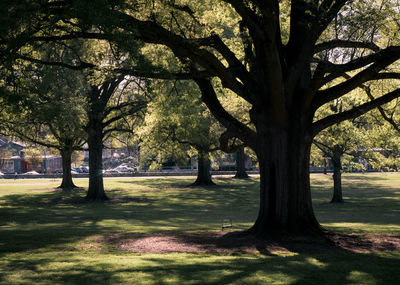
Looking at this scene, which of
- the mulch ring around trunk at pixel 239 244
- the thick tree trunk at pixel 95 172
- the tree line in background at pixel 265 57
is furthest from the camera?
the thick tree trunk at pixel 95 172

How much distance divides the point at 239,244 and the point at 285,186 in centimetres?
202

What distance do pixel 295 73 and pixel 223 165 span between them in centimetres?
7054

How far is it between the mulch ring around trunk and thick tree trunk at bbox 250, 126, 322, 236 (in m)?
0.54

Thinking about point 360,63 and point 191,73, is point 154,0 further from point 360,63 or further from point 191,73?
point 360,63

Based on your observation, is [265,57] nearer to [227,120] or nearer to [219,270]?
[227,120]

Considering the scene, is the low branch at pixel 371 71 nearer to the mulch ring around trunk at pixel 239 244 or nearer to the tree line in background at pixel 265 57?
the tree line in background at pixel 265 57

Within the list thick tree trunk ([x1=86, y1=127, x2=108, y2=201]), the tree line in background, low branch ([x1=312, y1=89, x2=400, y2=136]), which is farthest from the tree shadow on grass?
thick tree trunk ([x1=86, y1=127, x2=108, y2=201])

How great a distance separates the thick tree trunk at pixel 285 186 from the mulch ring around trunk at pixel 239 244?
0.54 meters

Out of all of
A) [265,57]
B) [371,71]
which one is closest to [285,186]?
[265,57]

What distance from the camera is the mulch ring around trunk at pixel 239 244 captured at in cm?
1166

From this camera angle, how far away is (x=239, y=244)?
12305 millimetres

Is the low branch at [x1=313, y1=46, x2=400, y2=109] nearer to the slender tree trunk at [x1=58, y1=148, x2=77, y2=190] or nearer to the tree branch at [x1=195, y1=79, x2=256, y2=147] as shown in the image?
the tree branch at [x1=195, y1=79, x2=256, y2=147]

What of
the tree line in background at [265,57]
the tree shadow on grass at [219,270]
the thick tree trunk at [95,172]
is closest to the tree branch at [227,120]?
the tree line in background at [265,57]

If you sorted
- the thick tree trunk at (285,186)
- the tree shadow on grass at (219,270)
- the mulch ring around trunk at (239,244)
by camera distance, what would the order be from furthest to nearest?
the thick tree trunk at (285,186) → the mulch ring around trunk at (239,244) → the tree shadow on grass at (219,270)
